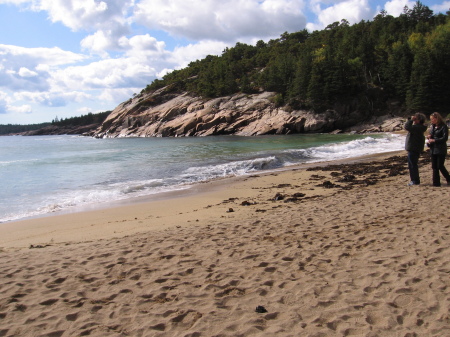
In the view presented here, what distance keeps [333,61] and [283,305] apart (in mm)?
66717

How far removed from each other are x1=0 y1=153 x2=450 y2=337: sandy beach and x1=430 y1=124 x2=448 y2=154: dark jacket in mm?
1468

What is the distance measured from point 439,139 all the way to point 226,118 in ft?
187

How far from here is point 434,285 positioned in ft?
13.2

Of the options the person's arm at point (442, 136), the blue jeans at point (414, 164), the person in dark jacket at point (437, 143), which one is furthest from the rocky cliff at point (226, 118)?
the person's arm at point (442, 136)

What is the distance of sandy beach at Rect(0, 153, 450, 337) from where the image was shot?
138 inches

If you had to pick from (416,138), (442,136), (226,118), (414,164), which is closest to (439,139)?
(442,136)

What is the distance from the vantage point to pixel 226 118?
215ft

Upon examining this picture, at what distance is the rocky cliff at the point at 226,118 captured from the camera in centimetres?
5909

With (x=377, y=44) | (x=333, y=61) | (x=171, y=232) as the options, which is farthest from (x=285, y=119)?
(x=171, y=232)

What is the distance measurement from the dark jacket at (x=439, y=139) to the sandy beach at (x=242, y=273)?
1.47 metres

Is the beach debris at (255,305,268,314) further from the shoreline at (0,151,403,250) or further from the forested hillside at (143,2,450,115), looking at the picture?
the forested hillside at (143,2,450,115)

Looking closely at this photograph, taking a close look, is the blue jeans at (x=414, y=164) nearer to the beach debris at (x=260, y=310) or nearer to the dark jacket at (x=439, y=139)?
the dark jacket at (x=439, y=139)

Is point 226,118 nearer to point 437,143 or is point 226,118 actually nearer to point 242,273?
point 437,143

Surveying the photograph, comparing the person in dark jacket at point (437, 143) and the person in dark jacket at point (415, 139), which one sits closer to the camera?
the person in dark jacket at point (437, 143)
